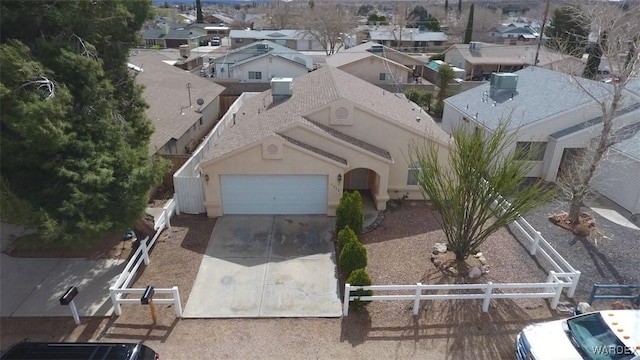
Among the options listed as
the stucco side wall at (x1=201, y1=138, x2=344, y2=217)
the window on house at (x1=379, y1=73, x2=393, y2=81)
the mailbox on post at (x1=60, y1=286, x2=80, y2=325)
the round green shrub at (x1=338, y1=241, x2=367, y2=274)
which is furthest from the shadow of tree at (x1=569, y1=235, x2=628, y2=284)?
the window on house at (x1=379, y1=73, x2=393, y2=81)

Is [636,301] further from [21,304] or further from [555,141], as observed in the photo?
[21,304]

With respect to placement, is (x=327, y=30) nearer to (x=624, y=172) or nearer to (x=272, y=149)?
(x=624, y=172)

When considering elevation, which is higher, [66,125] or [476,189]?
[66,125]

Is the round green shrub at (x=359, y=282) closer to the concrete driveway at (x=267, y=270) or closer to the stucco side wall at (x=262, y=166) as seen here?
the concrete driveway at (x=267, y=270)

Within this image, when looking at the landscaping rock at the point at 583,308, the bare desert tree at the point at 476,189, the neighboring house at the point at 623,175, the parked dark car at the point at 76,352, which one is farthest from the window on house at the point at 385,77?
the parked dark car at the point at 76,352

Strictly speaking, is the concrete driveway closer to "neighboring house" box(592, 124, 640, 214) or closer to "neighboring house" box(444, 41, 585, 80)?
"neighboring house" box(592, 124, 640, 214)

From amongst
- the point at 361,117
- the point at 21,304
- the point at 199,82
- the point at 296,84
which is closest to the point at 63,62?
the point at 21,304

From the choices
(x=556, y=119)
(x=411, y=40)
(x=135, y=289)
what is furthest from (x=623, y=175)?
(x=411, y=40)
